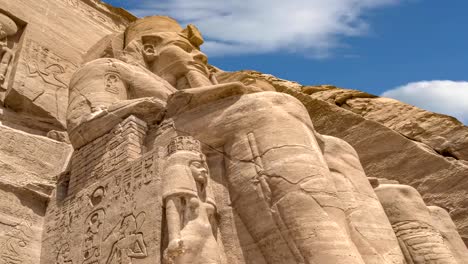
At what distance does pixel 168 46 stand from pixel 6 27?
1.89m

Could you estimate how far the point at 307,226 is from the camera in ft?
11.3

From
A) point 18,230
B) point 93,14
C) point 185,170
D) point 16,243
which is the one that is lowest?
point 185,170

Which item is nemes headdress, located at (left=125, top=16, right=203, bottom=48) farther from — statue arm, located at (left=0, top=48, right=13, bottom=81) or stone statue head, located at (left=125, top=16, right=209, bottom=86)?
statue arm, located at (left=0, top=48, right=13, bottom=81)

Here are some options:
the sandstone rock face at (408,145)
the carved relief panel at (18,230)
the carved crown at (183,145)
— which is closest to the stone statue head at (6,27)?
the carved relief panel at (18,230)

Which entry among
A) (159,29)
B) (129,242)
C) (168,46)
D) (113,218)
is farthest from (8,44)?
(129,242)

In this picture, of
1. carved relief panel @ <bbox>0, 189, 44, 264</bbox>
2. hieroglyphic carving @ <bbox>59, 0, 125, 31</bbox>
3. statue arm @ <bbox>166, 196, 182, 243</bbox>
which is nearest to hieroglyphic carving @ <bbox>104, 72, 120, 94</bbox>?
carved relief panel @ <bbox>0, 189, 44, 264</bbox>

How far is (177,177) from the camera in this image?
11.9 feet

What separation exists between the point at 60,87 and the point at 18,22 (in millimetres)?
994

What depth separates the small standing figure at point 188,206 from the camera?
10.9 ft

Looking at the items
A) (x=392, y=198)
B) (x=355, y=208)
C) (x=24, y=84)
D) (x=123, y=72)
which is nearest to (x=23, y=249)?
(x=123, y=72)

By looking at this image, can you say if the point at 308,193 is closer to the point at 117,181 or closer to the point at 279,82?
the point at 117,181

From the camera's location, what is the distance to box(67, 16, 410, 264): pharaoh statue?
347cm

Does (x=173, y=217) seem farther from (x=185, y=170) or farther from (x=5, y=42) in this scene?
(x=5, y=42)

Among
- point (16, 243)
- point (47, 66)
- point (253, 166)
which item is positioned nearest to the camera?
point (253, 166)
